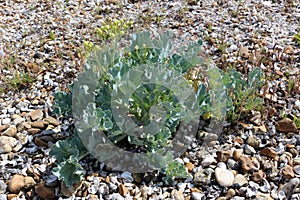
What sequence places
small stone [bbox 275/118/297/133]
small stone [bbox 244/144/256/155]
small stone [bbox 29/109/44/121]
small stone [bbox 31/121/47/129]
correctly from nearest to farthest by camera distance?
small stone [bbox 244/144/256/155]
small stone [bbox 275/118/297/133]
small stone [bbox 31/121/47/129]
small stone [bbox 29/109/44/121]

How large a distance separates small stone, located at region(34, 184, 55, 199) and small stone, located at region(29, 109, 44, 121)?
763 millimetres

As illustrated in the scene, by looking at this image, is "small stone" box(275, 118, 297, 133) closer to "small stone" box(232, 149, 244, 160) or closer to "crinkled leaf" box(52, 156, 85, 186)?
"small stone" box(232, 149, 244, 160)

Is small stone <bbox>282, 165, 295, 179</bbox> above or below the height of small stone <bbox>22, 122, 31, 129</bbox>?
above

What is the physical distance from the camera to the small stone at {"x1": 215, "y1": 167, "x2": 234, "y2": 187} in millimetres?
2711

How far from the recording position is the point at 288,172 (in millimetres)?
2750

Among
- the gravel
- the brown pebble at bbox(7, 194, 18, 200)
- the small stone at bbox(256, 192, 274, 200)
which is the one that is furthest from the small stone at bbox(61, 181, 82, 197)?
the small stone at bbox(256, 192, 274, 200)

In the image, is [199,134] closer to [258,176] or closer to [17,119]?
[258,176]

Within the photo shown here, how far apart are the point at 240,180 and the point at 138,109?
0.86 meters

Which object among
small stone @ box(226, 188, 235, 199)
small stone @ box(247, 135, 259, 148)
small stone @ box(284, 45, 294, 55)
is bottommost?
small stone @ box(226, 188, 235, 199)

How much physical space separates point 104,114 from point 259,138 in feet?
4.11

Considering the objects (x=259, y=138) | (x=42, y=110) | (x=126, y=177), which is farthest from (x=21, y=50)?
(x=259, y=138)

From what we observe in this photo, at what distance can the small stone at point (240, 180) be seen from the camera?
8.89ft

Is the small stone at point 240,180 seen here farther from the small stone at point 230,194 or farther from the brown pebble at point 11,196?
the brown pebble at point 11,196

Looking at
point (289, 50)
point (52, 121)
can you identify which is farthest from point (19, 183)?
point (289, 50)
